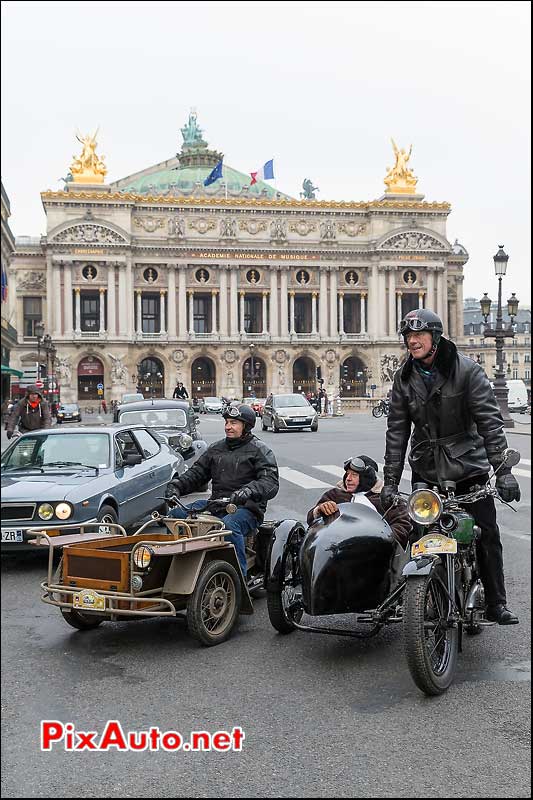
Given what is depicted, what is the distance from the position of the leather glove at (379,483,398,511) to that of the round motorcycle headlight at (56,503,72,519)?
101 inches

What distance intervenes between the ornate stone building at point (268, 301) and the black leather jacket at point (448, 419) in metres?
0.76

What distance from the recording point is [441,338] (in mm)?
5199

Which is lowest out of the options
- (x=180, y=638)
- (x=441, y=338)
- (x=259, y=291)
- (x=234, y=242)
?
(x=180, y=638)

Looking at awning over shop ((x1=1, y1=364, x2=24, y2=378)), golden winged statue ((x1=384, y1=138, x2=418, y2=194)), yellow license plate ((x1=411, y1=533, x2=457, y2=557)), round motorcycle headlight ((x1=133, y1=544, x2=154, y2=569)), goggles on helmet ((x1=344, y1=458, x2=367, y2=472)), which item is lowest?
round motorcycle headlight ((x1=133, y1=544, x2=154, y2=569))

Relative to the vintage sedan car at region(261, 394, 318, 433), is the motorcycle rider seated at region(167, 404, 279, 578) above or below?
below

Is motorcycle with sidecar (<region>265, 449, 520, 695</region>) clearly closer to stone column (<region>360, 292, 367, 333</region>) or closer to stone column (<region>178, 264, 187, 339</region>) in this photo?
stone column (<region>178, 264, 187, 339</region>)

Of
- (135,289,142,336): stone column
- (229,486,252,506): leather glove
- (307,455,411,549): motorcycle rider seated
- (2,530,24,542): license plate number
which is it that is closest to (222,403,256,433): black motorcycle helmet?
(229,486,252,506): leather glove

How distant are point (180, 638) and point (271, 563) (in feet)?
3.33

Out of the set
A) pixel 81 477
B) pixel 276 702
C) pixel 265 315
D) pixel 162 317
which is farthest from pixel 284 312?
pixel 276 702

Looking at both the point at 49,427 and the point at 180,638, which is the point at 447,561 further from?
the point at 49,427

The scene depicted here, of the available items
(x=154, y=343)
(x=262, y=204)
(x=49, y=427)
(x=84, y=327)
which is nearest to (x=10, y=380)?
(x=49, y=427)

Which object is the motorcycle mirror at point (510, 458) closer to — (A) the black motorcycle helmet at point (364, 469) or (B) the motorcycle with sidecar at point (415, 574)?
(B) the motorcycle with sidecar at point (415, 574)

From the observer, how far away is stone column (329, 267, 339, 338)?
304 inches

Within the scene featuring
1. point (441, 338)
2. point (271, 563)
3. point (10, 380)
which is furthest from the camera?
point (10, 380)
